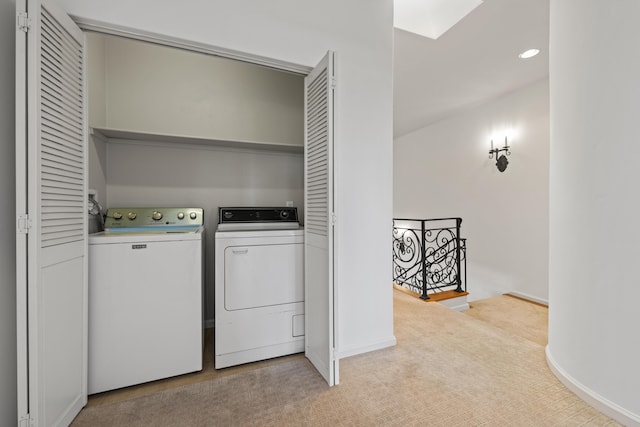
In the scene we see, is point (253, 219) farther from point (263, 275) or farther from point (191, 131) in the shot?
point (191, 131)

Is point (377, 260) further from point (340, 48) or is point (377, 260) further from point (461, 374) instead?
point (340, 48)

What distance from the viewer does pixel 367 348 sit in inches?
85.4

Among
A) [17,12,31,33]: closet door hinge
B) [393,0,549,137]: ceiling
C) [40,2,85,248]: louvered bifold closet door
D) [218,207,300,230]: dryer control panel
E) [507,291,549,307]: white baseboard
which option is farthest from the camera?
[507,291,549,307]: white baseboard

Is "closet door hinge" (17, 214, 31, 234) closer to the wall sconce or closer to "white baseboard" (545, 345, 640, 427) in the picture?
"white baseboard" (545, 345, 640, 427)

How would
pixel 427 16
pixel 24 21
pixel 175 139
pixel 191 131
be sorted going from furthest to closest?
1. pixel 427 16
2. pixel 191 131
3. pixel 175 139
4. pixel 24 21

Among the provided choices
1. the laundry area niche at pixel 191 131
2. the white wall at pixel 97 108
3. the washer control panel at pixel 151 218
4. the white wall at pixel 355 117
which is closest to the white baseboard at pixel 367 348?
the white wall at pixel 355 117

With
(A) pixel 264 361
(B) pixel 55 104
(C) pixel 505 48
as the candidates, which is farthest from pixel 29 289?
(C) pixel 505 48

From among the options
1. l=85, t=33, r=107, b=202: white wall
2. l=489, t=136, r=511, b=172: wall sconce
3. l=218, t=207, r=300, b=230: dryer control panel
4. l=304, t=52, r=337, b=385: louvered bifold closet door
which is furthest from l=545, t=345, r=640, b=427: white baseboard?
l=85, t=33, r=107, b=202: white wall

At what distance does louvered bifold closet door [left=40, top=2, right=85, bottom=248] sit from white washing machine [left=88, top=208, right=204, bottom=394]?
9.4 inches

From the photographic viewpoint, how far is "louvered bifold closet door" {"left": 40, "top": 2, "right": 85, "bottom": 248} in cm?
125

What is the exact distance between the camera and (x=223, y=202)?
272 cm

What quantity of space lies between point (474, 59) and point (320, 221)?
291cm

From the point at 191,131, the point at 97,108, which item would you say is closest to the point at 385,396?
the point at 191,131

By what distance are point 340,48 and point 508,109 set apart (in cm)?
333
